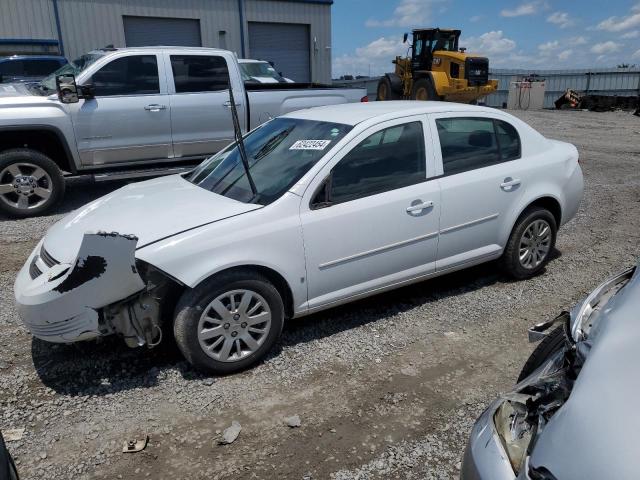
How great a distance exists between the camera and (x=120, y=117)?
22.9 ft

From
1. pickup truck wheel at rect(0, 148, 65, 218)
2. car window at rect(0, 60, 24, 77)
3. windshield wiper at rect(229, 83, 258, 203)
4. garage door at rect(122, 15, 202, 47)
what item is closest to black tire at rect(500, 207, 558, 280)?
windshield wiper at rect(229, 83, 258, 203)

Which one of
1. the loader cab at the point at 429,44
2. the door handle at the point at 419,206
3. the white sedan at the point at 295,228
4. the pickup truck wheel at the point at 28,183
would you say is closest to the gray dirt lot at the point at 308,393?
the white sedan at the point at 295,228

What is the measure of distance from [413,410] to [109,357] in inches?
82.5

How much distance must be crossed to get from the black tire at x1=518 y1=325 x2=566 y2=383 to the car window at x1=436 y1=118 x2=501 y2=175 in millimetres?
1938

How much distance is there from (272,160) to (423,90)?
1663 cm

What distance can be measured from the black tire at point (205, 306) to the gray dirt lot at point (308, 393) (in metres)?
0.12

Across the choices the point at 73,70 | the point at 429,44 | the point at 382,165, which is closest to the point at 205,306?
the point at 382,165

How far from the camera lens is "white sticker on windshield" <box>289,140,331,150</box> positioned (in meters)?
3.83

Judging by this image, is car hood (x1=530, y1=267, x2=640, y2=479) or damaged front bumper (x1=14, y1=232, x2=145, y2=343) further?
damaged front bumper (x1=14, y1=232, x2=145, y2=343)

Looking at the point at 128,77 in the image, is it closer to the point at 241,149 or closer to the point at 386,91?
the point at 241,149

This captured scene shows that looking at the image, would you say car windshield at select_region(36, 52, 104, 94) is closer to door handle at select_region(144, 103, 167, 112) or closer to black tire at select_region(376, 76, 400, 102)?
door handle at select_region(144, 103, 167, 112)

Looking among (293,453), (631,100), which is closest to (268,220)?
(293,453)

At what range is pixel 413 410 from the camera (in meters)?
3.15

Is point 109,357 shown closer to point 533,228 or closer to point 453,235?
point 453,235
